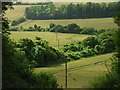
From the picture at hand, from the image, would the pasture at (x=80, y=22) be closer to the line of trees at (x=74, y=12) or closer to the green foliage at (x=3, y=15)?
the line of trees at (x=74, y=12)

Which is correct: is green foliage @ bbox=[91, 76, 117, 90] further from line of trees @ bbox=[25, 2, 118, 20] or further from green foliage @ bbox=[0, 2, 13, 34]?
line of trees @ bbox=[25, 2, 118, 20]

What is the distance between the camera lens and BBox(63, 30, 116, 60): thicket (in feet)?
47.3

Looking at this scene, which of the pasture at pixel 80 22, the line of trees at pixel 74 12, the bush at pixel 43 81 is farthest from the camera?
the pasture at pixel 80 22

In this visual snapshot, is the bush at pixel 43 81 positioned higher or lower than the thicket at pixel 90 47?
higher

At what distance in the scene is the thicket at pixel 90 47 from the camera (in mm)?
14413

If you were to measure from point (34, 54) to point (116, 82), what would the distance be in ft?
10.3

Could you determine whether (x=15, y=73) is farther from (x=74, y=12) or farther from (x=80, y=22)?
(x=80, y=22)

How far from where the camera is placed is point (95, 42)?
17.2 metres

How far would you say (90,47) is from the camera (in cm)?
1702

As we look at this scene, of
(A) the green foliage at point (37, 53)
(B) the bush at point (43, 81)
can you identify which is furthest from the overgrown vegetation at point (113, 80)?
(A) the green foliage at point (37, 53)

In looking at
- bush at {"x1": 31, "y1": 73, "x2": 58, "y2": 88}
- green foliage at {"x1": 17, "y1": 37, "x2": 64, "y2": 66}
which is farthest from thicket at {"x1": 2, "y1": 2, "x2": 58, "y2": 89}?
green foliage at {"x1": 17, "y1": 37, "x2": 64, "y2": 66}

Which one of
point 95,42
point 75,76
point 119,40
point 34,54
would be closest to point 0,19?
point 119,40

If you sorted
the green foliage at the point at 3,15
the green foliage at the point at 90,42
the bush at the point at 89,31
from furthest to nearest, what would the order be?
1. the bush at the point at 89,31
2. the green foliage at the point at 90,42
3. the green foliage at the point at 3,15

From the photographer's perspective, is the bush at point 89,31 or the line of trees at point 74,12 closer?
the line of trees at point 74,12
